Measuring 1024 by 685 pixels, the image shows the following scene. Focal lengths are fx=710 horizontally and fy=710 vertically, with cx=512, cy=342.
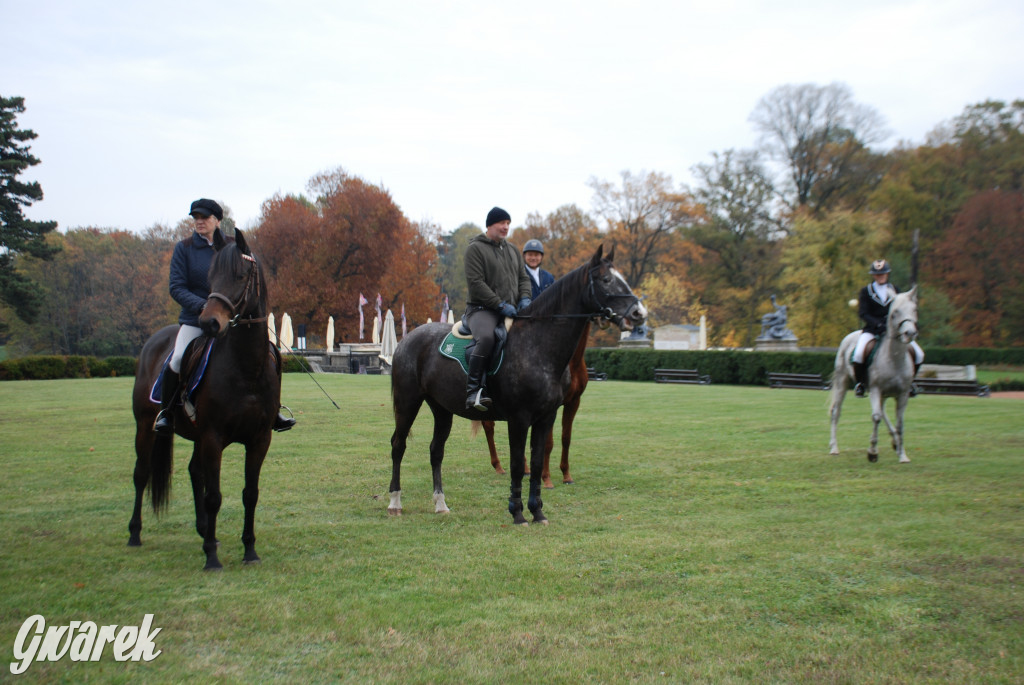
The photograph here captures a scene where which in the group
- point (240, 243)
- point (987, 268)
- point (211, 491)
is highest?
point (987, 268)

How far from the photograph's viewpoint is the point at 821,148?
50438mm

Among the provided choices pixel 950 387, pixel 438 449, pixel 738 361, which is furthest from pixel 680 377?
pixel 438 449

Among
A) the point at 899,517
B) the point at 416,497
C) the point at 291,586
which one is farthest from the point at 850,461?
the point at 291,586

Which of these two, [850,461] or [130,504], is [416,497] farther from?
[850,461]

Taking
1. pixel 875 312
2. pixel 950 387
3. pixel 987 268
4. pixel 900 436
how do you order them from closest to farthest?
pixel 900 436 → pixel 875 312 → pixel 950 387 → pixel 987 268

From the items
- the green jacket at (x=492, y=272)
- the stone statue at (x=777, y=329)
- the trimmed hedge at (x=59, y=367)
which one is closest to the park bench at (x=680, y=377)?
the stone statue at (x=777, y=329)

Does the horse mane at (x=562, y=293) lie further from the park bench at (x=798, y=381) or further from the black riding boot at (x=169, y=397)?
the park bench at (x=798, y=381)

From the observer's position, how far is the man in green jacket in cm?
754

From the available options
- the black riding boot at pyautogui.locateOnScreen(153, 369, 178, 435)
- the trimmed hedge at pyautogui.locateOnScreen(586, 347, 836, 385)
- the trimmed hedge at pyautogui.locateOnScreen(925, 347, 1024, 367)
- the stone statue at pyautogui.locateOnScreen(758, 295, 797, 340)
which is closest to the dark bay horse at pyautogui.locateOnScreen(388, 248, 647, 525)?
the black riding boot at pyautogui.locateOnScreen(153, 369, 178, 435)

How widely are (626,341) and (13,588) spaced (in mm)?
38239

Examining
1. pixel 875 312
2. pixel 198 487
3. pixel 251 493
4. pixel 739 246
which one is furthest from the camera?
pixel 739 246

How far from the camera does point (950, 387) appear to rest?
25.0 meters

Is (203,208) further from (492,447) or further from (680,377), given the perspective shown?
(680,377)

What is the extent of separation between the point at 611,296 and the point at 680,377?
1064 inches
